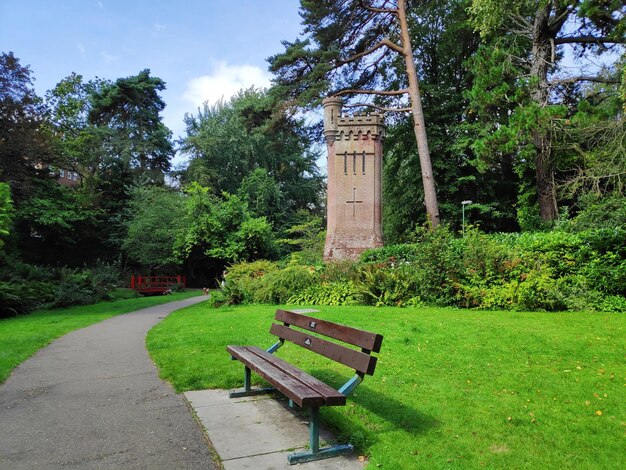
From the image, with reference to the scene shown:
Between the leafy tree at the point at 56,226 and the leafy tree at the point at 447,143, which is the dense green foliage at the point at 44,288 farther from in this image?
the leafy tree at the point at 447,143

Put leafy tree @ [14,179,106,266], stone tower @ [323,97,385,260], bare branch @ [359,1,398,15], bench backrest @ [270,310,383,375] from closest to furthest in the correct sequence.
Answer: bench backrest @ [270,310,383,375] < stone tower @ [323,97,385,260] < bare branch @ [359,1,398,15] < leafy tree @ [14,179,106,266]

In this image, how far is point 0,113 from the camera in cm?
1936

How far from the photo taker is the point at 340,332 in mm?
4180

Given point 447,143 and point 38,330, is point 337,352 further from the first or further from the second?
point 447,143

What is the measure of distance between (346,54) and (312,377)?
21.4 meters

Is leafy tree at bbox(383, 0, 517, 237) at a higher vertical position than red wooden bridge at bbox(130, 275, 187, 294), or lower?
higher

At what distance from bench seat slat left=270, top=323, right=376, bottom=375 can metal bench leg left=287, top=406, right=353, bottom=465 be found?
0.50 meters

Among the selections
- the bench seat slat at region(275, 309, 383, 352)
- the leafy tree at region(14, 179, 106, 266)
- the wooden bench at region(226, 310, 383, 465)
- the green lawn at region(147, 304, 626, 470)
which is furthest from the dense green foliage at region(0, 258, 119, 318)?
the wooden bench at region(226, 310, 383, 465)

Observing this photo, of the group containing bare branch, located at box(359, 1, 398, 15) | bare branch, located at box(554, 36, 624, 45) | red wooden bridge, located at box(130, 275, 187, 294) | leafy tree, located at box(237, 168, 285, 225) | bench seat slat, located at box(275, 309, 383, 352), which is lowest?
red wooden bridge, located at box(130, 275, 187, 294)

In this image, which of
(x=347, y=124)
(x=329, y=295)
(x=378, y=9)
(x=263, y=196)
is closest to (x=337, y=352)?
(x=329, y=295)

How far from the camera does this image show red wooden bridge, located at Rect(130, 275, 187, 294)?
28.4 m

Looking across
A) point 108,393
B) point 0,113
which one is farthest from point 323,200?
point 108,393

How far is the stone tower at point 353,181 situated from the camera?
2095cm

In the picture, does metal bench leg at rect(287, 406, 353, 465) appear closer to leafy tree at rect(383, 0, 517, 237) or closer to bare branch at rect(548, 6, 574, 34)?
bare branch at rect(548, 6, 574, 34)
